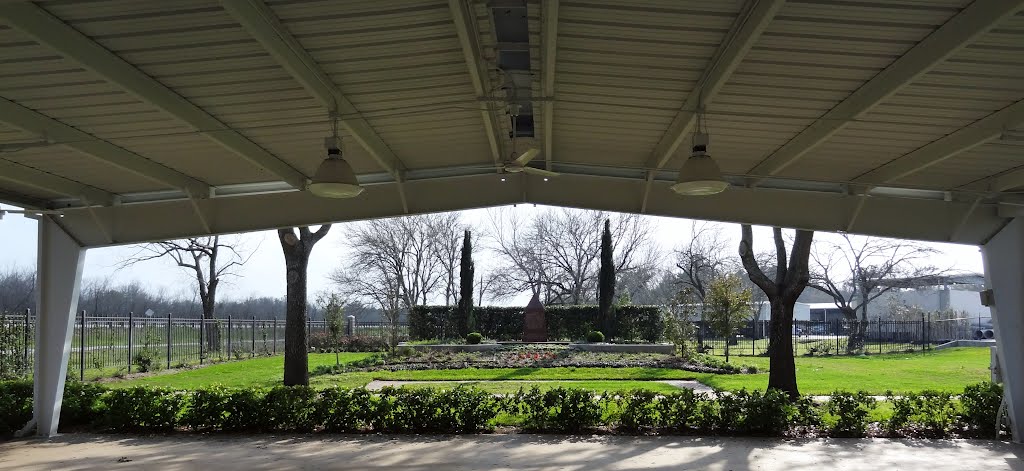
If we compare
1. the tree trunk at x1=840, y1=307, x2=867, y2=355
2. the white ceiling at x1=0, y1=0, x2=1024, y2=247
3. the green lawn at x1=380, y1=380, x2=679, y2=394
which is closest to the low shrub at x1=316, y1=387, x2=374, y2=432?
the white ceiling at x1=0, y1=0, x2=1024, y2=247

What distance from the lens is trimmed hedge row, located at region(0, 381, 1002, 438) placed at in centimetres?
1038

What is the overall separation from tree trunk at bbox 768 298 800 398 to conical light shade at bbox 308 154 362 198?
9626mm

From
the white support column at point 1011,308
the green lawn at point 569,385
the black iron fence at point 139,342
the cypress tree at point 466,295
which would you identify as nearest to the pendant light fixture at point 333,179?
the white support column at point 1011,308

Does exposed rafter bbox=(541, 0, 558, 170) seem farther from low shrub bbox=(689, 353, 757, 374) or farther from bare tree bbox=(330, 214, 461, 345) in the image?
bare tree bbox=(330, 214, 461, 345)

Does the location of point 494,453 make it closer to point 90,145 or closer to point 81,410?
point 90,145

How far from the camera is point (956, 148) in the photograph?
23.4 ft

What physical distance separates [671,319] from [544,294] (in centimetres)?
2260

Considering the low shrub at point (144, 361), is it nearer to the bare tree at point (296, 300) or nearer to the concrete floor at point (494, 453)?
the bare tree at point (296, 300)

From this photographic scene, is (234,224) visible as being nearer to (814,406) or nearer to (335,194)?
(335,194)

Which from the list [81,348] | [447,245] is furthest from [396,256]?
[81,348]

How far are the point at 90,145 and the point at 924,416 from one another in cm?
1070

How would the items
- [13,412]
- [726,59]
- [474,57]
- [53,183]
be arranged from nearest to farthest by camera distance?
1. [726,59]
2. [474,57]
3. [53,183]
4. [13,412]

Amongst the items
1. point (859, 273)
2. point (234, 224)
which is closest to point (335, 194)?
point (234, 224)

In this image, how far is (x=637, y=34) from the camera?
5.26 metres
